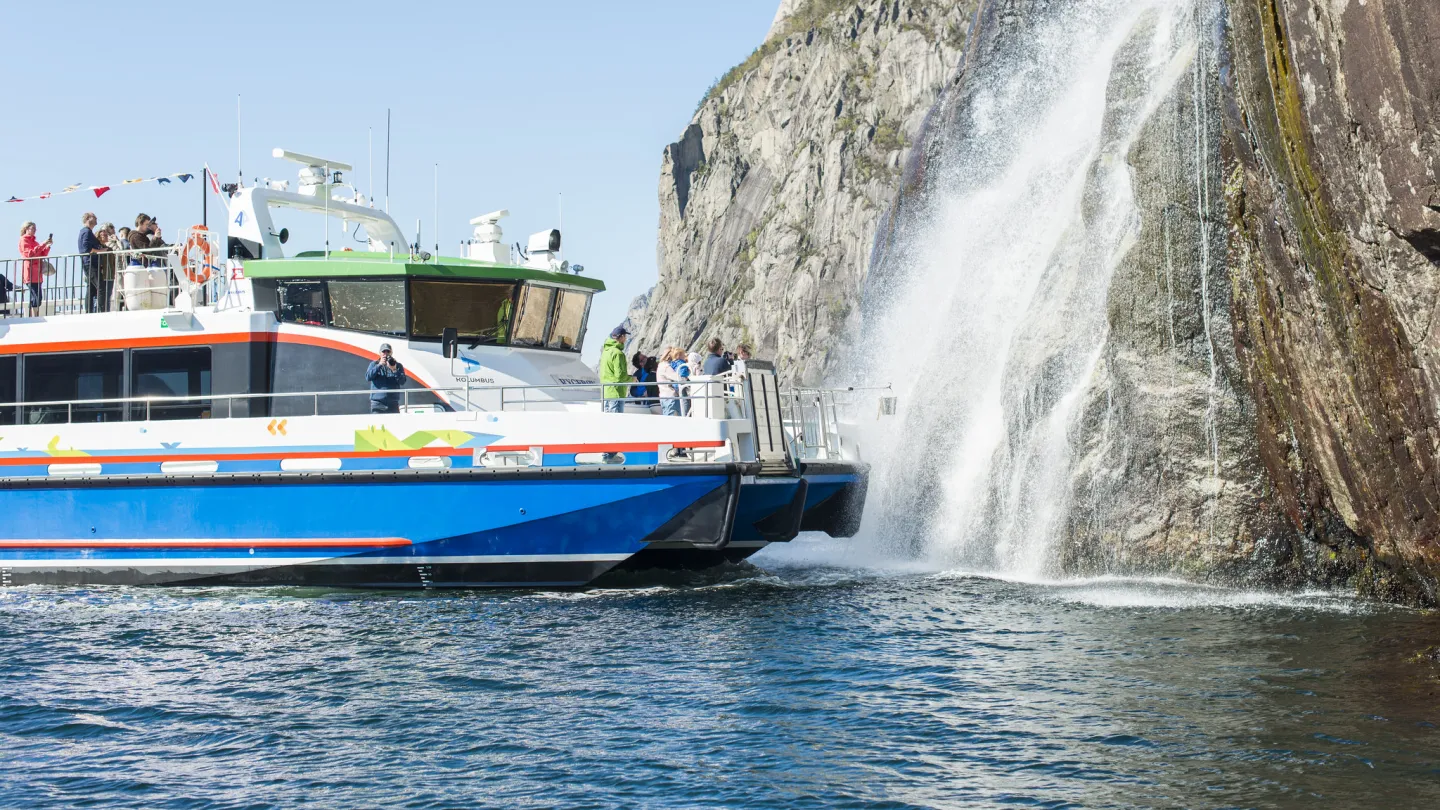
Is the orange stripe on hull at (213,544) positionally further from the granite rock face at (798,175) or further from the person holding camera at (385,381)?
the granite rock face at (798,175)

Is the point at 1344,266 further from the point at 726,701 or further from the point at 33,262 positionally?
the point at 33,262

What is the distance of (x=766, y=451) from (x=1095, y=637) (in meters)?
4.10

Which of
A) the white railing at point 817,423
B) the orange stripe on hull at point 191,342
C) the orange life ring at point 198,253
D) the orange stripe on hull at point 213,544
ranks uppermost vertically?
the orange life ring at point 198,253

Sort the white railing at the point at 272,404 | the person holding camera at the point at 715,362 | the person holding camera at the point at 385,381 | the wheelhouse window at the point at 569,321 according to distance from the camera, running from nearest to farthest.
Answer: the white railing at the point at 272,404 < the person holding camera at the point at 385,381 < the person holding camera at the point at 715,362 < the wheelhouse window at the point at 569,321

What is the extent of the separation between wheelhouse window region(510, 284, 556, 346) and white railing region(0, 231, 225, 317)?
12.2ft

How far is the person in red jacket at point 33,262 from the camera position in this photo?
1738 centimetres

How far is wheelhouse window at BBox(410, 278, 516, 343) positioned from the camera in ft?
51.3

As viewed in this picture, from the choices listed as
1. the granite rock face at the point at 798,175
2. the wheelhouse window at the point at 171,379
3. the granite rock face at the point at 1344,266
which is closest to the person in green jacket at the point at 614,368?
the wheelhouse window at the point at 171,379

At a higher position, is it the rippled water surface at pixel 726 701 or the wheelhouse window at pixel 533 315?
the wheelhouse window at pixel 533 315

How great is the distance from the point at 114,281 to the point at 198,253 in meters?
1.05

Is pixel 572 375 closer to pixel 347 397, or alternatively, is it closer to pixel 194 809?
pixel 347 397

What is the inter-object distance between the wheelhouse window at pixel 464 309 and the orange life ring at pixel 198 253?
337cm

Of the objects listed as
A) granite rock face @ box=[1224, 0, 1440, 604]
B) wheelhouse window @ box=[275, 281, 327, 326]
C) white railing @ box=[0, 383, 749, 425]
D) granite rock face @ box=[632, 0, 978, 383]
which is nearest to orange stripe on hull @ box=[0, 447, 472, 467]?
white railing @ box=[0, 383, 749, 425]

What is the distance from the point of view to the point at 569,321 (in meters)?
17.3
